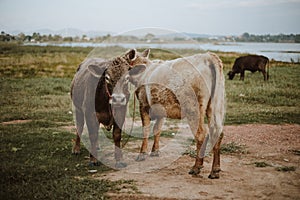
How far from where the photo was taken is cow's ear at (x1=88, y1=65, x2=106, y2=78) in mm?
5691

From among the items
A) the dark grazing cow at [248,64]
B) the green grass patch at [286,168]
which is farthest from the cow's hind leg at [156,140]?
the dark grazing cow at [248,64]

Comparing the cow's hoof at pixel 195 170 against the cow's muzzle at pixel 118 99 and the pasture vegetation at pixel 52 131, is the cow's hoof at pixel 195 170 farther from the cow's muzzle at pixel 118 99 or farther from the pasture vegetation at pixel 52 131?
the cow's muzzle at pixel 118 99

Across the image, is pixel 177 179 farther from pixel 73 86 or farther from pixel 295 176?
pixel 73 86

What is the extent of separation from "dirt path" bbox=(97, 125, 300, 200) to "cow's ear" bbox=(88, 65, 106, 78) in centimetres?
175

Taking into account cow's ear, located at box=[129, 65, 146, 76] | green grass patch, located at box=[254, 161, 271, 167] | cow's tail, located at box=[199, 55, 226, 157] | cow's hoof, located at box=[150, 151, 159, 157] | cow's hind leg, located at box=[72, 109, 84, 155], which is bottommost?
cow's hoof, located at box=[150, 151, 159, 157]

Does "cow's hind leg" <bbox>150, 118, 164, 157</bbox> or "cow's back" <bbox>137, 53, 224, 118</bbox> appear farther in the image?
"cow's hind leg" <bbox>150, 118, 164, 157</bbox>

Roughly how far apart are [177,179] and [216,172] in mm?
652

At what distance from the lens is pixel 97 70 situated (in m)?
5.72

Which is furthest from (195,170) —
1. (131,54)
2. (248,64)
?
(248,64)

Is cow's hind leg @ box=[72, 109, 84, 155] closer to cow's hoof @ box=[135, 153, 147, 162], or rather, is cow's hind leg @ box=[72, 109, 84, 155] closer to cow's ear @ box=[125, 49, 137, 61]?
cow's hoof @ box=[135, 153, 147, 162]

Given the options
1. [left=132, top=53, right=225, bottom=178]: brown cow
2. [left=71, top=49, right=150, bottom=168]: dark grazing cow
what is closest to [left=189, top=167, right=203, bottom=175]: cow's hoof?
[left=132, top=53, right=225, bottom=178]: brown cow

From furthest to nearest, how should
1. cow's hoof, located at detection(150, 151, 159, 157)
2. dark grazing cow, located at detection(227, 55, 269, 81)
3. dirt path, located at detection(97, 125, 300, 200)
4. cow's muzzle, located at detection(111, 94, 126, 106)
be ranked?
dark grazing cow, located at detection(227, 55, 269, 81) < cow's hoof, located at detection(150, 151, 159, 157) < cow's muzzle, located at detection(111, 94, 126, 106) < dirt path, located at detection(97, 125, 300, 200)

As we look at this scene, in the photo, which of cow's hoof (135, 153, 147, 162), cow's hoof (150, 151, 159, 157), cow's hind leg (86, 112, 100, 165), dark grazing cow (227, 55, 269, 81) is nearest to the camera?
cow's hind leg (86, 112, 100, 165)

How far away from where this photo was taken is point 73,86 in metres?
7.15
